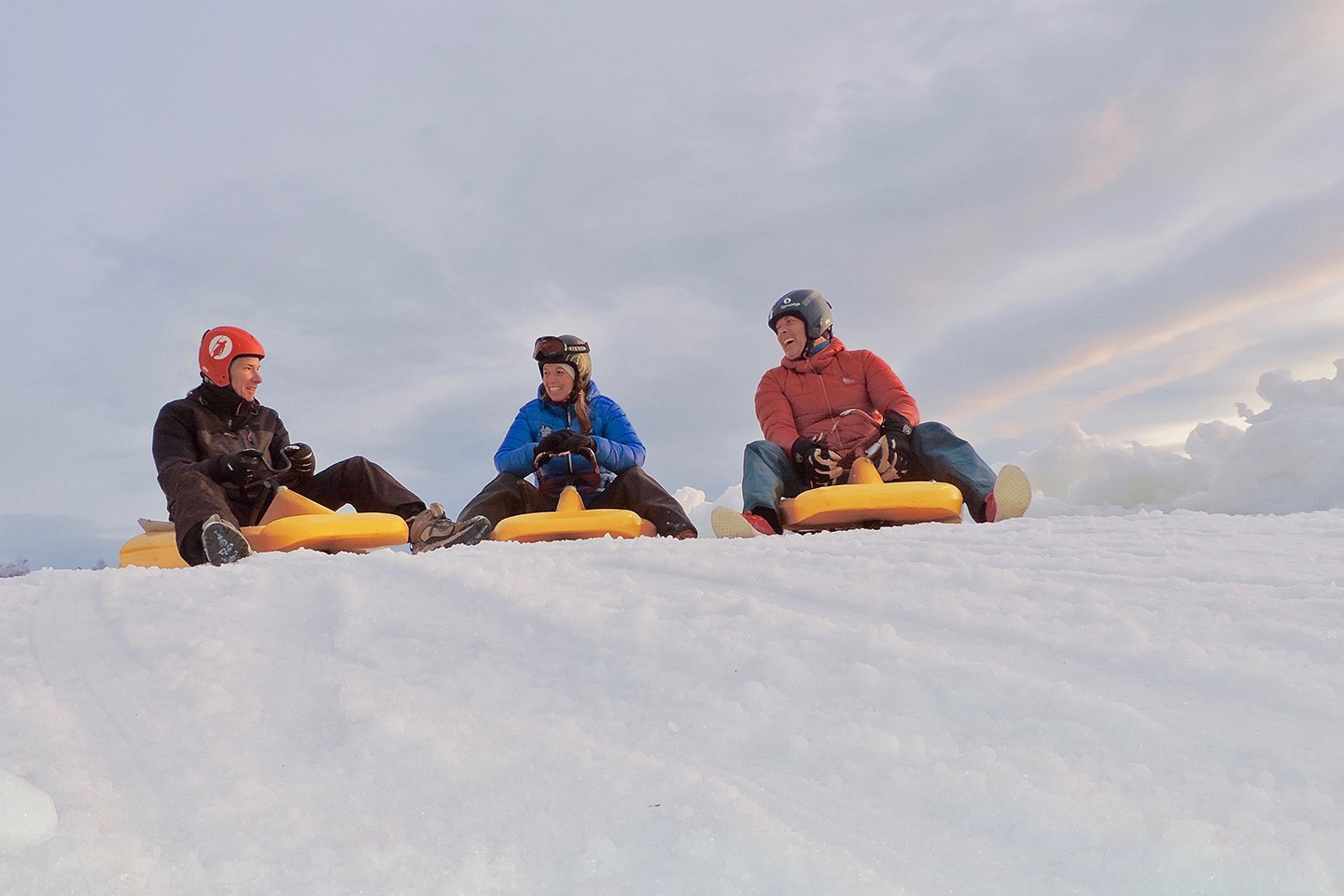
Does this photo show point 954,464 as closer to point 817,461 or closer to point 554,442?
point 817,461

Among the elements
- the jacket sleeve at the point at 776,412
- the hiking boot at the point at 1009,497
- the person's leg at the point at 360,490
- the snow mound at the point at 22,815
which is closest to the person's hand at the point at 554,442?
the person's leg at the point at 360,490

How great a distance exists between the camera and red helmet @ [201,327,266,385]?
4.27 meters

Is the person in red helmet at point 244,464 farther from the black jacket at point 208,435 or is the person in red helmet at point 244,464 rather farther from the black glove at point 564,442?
the black glove at point 564,442

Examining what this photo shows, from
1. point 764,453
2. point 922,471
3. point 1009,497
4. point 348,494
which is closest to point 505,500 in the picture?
point 348,494

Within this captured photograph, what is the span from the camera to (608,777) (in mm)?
1217

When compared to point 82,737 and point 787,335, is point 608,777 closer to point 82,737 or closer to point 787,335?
point 82,737

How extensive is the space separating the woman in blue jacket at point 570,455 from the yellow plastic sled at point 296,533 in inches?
19.0

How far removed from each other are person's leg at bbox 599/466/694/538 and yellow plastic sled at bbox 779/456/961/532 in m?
0.50

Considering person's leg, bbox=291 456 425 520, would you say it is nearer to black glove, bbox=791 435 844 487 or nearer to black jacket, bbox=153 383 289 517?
black jacket, bbox=153 383 289 517

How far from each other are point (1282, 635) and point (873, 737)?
3.07ft

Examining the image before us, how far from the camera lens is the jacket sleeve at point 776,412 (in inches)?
186

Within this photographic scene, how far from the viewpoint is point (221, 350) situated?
4.28 m

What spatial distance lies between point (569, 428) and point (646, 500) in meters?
0.63

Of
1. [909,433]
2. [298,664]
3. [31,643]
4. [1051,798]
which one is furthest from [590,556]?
[909,433]
